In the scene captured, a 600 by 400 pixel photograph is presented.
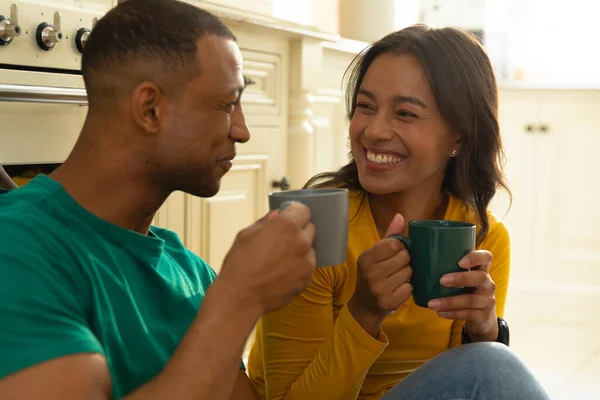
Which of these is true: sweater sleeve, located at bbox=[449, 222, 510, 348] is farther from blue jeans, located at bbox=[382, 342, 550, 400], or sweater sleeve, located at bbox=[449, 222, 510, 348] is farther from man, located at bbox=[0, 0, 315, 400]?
man, located at bbox=[0, 0, 315, 400]

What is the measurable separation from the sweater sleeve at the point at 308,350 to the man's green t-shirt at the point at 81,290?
0.89 feet

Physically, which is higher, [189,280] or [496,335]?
[189,280]

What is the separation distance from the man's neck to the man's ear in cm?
4

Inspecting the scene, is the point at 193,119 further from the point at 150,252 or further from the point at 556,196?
the point at 556,196

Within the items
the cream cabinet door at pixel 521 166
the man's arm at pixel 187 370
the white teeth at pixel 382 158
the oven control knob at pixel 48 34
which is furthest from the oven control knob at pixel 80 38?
the cream cabinet door at pixel 521 166

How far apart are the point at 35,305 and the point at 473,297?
0.58 m

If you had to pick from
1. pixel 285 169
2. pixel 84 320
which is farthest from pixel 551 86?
pixel 84 320

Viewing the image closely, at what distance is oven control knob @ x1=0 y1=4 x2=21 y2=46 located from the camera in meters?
1.38

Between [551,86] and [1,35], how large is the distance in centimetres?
266

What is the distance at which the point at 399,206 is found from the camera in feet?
4.43

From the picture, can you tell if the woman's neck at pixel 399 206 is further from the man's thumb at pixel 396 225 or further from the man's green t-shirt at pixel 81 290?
the man's green t-shirt at pixel 81 290

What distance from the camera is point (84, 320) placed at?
718mm

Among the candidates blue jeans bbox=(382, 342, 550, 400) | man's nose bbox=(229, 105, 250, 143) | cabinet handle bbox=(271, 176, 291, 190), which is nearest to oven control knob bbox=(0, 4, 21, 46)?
man's nose bbox=(229, 105, 250, 143)

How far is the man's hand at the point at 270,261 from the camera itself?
0.74m
